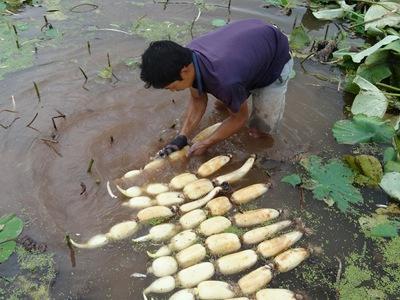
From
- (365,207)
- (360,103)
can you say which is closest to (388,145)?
(360,103)

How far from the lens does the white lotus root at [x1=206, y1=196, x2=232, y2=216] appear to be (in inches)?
118

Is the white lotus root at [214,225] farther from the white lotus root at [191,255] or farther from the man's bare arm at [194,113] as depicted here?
the man's bare arm at [194,113]

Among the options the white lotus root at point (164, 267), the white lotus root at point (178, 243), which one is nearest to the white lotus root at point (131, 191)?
the white lotus root at point (178, 243)

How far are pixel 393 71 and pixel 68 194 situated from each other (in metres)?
3.23

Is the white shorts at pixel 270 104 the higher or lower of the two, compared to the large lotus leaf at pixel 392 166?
higher

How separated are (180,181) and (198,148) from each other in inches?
12.1

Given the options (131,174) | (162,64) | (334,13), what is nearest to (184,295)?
(131,174)

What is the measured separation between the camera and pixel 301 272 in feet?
8.96

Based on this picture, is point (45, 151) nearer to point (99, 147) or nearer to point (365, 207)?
point (99, 147)

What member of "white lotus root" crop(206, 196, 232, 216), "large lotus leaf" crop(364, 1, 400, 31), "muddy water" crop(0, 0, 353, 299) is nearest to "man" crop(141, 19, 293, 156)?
"muddy water" crop(0, 0, 353, 299)

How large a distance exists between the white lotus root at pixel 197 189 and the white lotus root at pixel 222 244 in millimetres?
409

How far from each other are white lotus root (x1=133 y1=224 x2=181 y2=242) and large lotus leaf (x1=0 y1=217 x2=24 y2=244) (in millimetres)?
742

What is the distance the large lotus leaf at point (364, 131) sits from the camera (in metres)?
3.38

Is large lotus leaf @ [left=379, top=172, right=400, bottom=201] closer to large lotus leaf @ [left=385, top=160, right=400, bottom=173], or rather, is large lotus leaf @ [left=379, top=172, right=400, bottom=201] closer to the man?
large lotus leaf @ [left=385, top=160, right=400, bottom=173]
